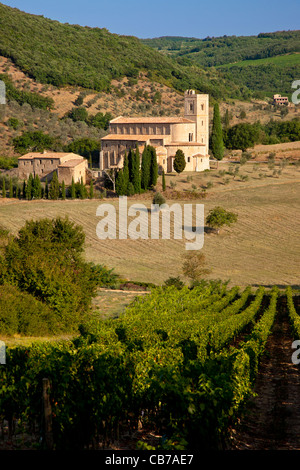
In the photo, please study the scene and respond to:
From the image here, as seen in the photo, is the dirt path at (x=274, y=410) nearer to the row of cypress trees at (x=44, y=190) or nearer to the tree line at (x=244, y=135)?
the row of cypress trees at (x=44, y=190)

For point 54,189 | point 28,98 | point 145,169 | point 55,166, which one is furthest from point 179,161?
point 28,98

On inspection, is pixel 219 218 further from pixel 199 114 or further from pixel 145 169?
pixel 199 114

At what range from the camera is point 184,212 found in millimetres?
58000

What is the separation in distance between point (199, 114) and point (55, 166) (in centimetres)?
2098

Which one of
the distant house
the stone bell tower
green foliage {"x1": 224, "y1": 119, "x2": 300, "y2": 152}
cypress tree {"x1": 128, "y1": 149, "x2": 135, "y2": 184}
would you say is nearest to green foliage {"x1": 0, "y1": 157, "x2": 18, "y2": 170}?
cypress tree {"x1": 128, "y1": 149, "x2": 135, "y2": 184}

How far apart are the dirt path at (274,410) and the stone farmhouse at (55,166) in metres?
49.6

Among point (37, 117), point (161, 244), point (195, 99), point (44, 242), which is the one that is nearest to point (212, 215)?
point (161, 244)

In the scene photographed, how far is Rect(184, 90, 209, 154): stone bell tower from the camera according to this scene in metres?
77.6

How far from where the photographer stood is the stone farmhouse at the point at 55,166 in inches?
2687

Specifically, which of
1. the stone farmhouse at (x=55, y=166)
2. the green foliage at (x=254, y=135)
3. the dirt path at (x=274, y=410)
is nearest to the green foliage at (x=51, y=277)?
the dirt path at (x=274, y=410)

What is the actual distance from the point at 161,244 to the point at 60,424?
130ft

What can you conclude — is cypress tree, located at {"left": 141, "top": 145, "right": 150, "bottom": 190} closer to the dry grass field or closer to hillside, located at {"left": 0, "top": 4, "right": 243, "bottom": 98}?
the dry grass field

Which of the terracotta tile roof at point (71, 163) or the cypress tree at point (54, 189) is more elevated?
the terracotta tile roof at point (71, 163)

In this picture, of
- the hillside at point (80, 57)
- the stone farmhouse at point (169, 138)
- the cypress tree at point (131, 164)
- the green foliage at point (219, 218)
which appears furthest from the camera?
the hillside at point (80, 57)
